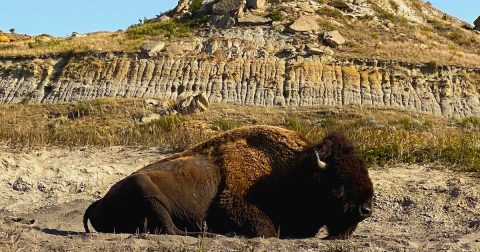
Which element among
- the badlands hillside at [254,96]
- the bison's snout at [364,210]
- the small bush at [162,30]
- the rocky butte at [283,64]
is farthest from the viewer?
the small bush at [162,30]

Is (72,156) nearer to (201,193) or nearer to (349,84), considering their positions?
(201,193)

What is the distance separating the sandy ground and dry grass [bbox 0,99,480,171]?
559mm

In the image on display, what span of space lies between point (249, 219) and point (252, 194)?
309 mm

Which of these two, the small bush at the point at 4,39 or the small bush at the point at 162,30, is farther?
the small bush at the point at 4,39

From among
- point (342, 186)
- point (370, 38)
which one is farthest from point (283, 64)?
point (342, 186)

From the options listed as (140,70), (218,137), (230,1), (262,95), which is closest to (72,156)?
(218,137)

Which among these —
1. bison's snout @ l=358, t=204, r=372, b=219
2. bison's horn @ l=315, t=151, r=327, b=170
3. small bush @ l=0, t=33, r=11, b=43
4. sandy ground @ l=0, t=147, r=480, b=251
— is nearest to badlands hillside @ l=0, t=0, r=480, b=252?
sandy ground @ l=0, t=147, r=480, b=251

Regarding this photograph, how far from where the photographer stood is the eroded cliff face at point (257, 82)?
128 feet

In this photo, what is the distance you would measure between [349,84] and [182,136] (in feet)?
Answer: 81.5

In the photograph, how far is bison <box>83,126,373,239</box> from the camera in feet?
30.3

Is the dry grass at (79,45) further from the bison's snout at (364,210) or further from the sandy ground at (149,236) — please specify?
the bison's snout at (364,210)

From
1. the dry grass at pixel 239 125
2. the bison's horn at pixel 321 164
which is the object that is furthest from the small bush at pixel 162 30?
the bison's horn at pixel 321 164

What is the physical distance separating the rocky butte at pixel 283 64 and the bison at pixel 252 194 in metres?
28.6

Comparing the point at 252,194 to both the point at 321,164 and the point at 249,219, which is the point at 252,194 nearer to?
the point at 249,219
